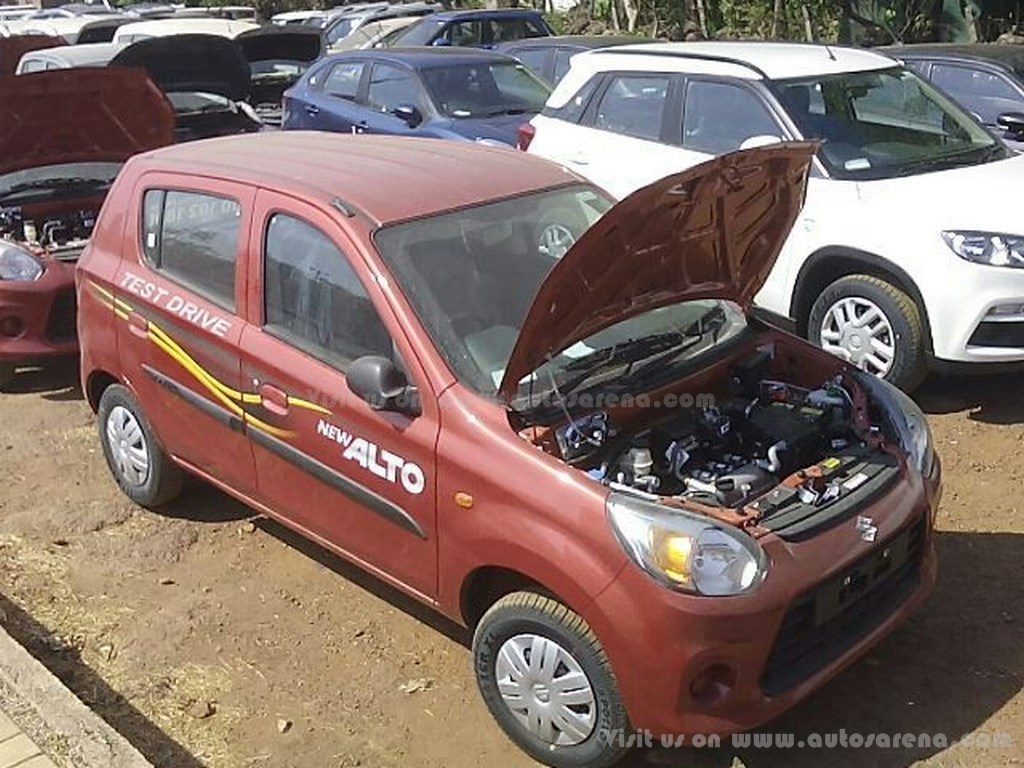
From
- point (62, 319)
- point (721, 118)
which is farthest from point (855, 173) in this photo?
point (62, 319)

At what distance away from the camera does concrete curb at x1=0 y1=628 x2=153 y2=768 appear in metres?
3.48

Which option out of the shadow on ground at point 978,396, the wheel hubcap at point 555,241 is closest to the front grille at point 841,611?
the wheel hubcap at point 555,241

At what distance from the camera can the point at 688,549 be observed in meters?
3.29

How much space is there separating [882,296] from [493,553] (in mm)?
3344

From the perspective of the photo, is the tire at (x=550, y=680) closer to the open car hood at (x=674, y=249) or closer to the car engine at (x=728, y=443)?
the car engine at (x=728, y=443)

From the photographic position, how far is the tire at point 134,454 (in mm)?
5266

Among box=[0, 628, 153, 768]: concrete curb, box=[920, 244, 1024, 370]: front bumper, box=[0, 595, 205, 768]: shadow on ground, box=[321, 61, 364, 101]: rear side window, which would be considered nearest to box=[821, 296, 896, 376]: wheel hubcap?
box=[920, 244, 1024, 370]: front bumper

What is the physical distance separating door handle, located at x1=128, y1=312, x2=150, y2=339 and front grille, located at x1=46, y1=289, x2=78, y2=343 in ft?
7.49

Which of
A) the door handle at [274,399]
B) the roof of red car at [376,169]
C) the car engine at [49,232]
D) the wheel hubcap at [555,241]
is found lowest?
the car engine at [49,232]

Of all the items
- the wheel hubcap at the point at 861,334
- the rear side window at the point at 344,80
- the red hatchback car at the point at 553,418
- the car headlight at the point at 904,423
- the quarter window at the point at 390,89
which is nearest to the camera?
the red hatchback car at the point at 553,418

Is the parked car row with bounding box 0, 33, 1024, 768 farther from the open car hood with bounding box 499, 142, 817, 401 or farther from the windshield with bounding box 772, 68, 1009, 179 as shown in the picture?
the windshield with bounding box 772, 68, 1009, 179

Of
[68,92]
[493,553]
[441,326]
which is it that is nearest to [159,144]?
[68,92]

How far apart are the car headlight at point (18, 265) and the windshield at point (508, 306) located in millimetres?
3876

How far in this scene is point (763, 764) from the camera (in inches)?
143
